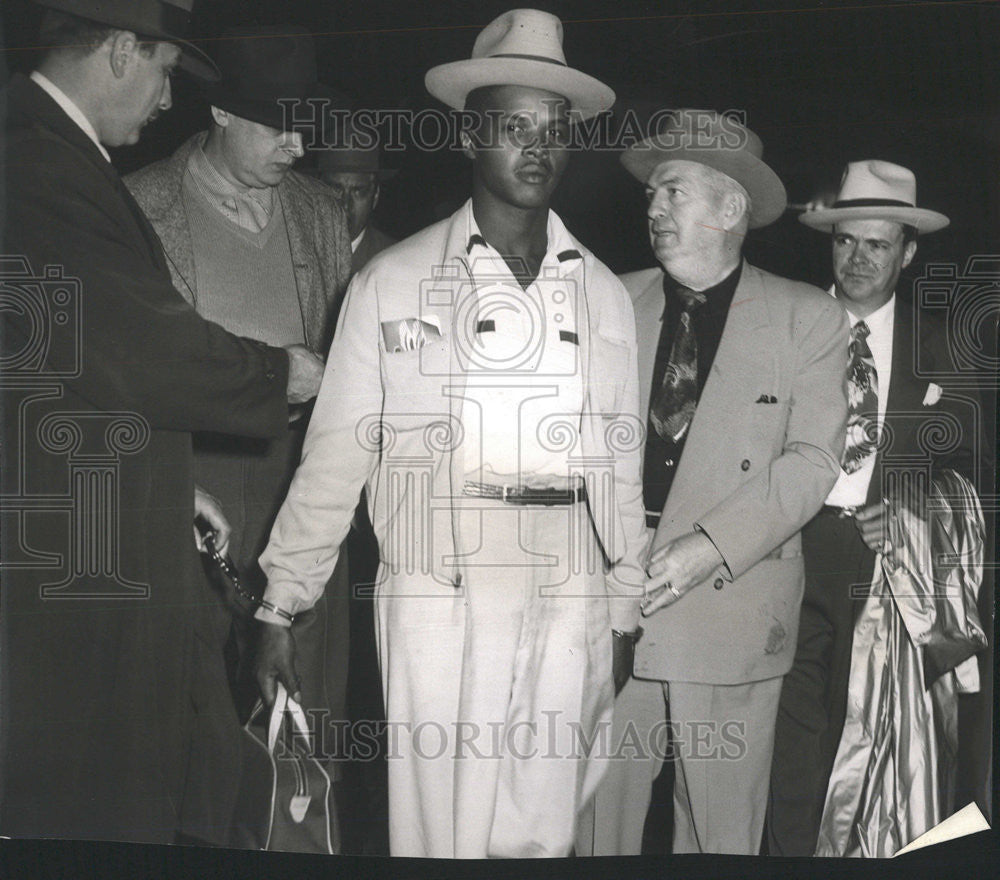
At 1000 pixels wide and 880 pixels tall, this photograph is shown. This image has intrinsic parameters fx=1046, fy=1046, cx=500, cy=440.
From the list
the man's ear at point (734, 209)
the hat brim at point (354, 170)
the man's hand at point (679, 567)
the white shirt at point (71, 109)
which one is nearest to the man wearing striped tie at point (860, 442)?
the man's ear at point (734, 209)

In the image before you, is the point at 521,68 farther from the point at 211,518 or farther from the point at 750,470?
the point at 211,518

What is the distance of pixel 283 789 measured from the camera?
8.51 ft

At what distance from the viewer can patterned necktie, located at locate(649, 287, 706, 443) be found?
2.55 meters

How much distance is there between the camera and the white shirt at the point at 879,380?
103 inches

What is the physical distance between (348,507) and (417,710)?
0.52m

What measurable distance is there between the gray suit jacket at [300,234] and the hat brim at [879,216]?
1.16 meters

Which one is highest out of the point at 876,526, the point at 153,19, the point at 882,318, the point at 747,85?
the point at 153,19

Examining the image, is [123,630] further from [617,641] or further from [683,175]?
[683,175]

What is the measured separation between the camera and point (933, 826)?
106 inches

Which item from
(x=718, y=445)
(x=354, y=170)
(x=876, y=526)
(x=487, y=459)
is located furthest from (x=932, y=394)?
(x=354, y=170)

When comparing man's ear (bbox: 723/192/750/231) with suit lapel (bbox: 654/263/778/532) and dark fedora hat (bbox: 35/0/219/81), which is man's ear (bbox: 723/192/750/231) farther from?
dark fedora hat (bbox: 35/0/219/81)

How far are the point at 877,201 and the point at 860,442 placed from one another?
1.97 ft

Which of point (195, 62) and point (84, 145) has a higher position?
point (195, 62)

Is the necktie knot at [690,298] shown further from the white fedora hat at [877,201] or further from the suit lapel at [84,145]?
the suit lapel at [84,145]
